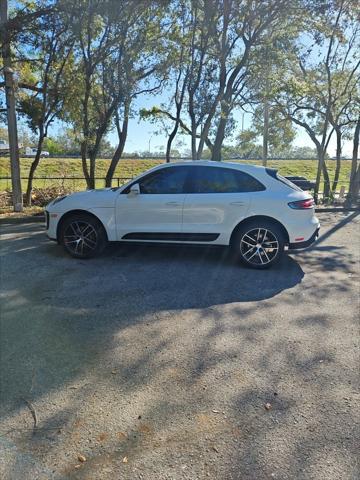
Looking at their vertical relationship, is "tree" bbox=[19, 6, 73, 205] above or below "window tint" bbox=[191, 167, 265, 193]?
above

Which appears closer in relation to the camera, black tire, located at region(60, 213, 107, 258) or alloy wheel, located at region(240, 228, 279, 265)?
alloy wheel, located at region(240, 228, 279, 265)

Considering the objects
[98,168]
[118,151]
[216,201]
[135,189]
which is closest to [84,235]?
[135,189]

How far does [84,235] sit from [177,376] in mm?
3717

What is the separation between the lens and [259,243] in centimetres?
576

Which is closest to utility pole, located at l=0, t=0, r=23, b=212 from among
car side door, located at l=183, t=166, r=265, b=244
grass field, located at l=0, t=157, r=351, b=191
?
grass field, located at l=0, t=157, r=351, b=191

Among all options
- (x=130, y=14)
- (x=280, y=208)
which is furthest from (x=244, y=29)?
(x=280, y=208)

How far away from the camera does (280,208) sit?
564 centimetres

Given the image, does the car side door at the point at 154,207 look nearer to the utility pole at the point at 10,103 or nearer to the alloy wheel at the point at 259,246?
the alloy wheel at the point at 259,246

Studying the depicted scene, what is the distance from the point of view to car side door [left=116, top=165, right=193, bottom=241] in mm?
5871

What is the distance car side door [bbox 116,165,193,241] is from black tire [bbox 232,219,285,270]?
3.32 ft

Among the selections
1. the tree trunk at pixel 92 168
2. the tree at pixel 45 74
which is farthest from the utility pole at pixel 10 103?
the tree trunk at pixel 92 168

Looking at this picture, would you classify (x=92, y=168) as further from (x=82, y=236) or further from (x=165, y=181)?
(x=165, y=181)

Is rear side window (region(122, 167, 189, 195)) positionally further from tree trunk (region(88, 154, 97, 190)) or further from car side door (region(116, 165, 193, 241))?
tree trunk (region(88, 154, 97, 190))

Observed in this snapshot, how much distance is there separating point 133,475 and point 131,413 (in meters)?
0.49
